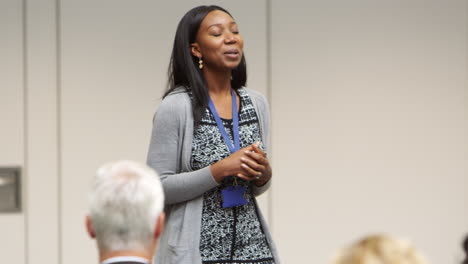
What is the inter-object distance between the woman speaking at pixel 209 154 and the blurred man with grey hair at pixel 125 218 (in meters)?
1.07

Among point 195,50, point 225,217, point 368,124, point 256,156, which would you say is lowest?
point 225,217

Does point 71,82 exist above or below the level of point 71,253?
above

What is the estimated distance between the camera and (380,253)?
1871mm

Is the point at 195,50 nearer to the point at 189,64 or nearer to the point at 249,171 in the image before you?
the point at 189,64

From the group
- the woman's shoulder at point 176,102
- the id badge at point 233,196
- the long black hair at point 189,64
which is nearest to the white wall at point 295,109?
the long black hair at point 189,64

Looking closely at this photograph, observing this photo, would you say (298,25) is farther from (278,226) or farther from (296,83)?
(278,226)

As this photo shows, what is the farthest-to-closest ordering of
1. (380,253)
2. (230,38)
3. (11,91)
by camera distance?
(11,91) → (230,38) → (380,253)

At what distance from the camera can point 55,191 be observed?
5.45m

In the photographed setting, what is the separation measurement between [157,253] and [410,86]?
2.80 meters

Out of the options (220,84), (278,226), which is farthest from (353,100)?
(220,84)

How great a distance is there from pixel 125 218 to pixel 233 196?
1.21m

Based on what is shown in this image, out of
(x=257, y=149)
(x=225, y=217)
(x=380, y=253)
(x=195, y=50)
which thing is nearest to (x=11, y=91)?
(x=195, y=50)

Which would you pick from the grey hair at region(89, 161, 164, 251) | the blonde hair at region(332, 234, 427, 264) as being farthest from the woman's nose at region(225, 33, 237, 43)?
the blonde hair at region(332, 234, 427, 264)

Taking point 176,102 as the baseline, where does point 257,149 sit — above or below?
below
